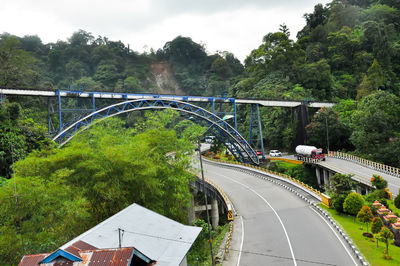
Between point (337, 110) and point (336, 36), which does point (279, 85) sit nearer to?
point (337, 110)

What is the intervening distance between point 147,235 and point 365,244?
14472 mm

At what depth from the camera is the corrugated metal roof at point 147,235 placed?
11891 millimetres

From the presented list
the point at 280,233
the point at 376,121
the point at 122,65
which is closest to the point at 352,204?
the point at 280,233

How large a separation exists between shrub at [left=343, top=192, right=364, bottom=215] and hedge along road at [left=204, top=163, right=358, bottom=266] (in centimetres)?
242

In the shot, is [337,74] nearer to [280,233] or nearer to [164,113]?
[164,113]

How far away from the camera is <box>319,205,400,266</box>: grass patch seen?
17.4 meters

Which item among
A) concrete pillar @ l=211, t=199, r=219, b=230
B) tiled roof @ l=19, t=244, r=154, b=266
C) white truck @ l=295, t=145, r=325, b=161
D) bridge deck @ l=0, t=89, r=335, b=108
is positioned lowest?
concrete pillar @ l=211, t=199, r=219, b=230

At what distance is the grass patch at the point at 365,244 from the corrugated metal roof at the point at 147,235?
34.8 feet

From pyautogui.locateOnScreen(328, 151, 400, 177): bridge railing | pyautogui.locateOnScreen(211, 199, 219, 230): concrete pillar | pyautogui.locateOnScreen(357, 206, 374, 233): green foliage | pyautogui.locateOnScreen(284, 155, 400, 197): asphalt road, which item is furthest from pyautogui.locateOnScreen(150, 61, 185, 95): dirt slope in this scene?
pyautogui.locateOnScreen(357, 206, 374, 233): green foliage

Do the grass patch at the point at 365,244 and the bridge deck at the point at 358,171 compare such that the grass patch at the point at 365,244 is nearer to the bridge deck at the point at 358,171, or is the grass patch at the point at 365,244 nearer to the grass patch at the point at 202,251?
the bridge deck at the point at 358,171

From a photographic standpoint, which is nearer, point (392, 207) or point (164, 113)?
point (164, 113)

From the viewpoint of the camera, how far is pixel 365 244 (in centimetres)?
1966

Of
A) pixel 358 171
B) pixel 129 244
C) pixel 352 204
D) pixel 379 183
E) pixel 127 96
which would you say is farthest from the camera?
pixel 127 96

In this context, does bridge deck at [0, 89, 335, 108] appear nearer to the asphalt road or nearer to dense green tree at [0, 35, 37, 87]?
dense green tree at [0, 35, 37, 87]
